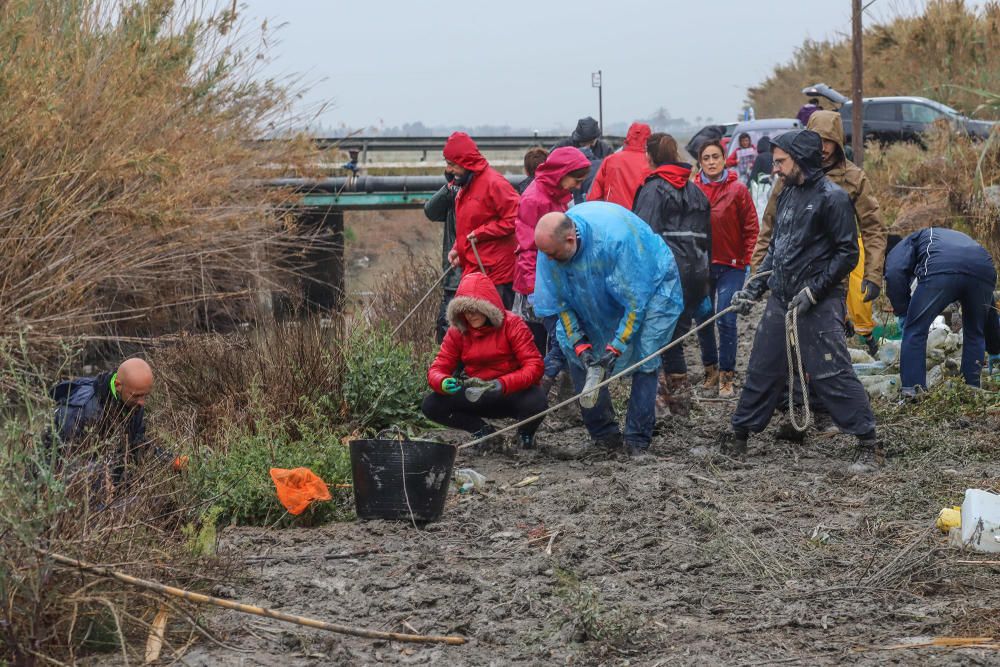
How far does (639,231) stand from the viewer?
7.39 metres

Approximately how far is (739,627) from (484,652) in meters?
0.95

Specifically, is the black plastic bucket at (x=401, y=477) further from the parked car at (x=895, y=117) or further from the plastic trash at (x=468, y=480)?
the parked car at (x=895, y=117)

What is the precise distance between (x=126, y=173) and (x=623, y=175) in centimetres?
369

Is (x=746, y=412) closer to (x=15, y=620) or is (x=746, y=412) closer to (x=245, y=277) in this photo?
(x=15, y=620)

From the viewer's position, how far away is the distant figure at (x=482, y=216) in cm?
913

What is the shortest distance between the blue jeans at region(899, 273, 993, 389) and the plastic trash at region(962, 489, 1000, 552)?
2984 mm

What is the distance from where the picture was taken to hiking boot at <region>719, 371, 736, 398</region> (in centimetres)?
967

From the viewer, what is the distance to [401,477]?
6.47m

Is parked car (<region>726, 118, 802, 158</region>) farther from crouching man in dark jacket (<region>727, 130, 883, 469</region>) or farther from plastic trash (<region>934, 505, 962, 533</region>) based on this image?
plastic trash (<region>934, 505, 962, 533</region>)

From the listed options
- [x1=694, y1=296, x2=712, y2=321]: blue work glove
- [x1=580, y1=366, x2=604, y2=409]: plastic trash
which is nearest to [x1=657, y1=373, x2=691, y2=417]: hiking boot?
[x1=694, y1=296, x2=712, y2=321]: blue work glove

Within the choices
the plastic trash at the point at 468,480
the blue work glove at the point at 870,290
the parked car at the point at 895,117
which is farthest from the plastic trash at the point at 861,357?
the parked car at the point at 895,117

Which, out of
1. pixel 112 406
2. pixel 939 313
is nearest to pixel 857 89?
pixel 939 313

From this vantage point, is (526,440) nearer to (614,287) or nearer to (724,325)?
(614,287)

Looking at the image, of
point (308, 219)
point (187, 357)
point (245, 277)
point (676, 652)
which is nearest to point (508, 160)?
point (308, 219)
